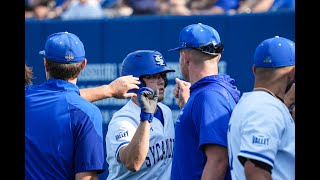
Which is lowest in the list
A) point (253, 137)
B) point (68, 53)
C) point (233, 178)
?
point (233, 178)

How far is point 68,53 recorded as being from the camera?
5062 mm

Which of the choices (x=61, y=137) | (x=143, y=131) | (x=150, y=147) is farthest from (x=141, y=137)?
(x=61, y=137)

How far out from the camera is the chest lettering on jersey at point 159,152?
18.2ft

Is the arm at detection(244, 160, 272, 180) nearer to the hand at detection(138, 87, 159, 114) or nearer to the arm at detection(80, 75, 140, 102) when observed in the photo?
the hand at detection(138, 87, 159, 114)

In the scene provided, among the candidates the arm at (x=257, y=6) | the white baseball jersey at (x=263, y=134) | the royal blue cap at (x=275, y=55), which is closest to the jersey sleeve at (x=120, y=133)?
the white baseball jersey at (x=263, y=134)

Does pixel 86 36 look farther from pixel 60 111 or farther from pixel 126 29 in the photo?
pixel 60 111

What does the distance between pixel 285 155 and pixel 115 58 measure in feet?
16.8

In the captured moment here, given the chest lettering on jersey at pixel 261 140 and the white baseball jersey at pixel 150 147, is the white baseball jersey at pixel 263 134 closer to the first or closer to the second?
the chest lettering on jersey at pixel 261 140

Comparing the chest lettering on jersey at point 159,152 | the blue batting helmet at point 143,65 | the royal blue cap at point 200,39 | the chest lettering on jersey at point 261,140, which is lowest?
the chest lettering on jersey at point 159,152

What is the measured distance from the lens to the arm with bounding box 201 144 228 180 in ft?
14.7

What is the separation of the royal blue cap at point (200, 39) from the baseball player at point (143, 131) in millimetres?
419

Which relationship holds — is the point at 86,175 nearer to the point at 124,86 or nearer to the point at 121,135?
the point at 121,135

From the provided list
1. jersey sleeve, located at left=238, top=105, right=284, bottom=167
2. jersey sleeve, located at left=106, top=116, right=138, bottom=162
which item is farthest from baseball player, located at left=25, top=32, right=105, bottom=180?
jersey sleeve, located at left=238, top=105, right=284, bottom=167
